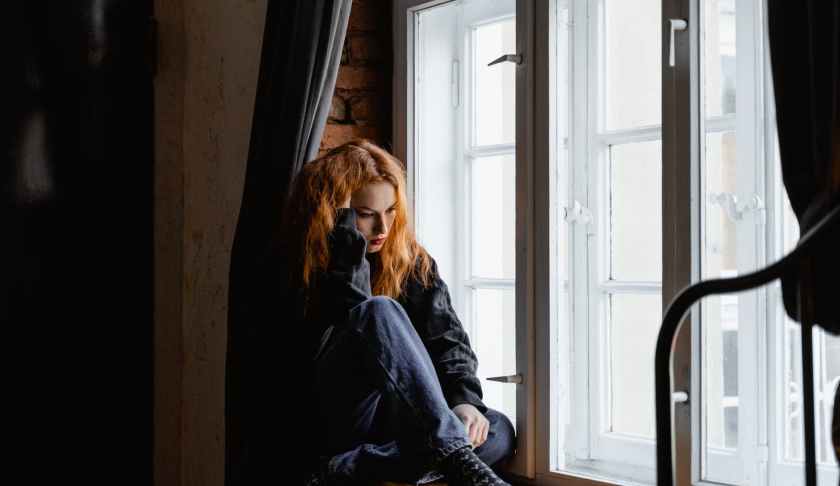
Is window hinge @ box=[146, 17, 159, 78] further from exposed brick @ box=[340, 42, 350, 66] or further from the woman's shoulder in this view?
the woman's shoulder

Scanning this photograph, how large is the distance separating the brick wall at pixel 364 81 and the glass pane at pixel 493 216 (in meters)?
0.34

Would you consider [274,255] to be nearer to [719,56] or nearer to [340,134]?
[340,134]

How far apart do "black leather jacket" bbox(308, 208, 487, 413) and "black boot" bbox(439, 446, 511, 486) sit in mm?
288

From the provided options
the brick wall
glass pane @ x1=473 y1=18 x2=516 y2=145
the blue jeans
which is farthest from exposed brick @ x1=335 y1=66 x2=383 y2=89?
the blue jeans

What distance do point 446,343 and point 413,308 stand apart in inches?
4.6

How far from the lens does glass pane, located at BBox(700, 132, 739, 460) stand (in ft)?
5.66

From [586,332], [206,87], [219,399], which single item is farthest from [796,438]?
[206,87]

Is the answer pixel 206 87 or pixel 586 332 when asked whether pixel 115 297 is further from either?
pixel 586 332

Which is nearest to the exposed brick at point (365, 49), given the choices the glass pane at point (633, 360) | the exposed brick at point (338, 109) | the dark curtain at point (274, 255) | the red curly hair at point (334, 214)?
the exposed brick at point (338, 109)

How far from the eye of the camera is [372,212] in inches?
86.0

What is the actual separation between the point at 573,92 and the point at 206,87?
125 centimetres

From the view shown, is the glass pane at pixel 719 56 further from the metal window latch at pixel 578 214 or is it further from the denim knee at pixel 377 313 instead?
the denim knee at pixel 377 313

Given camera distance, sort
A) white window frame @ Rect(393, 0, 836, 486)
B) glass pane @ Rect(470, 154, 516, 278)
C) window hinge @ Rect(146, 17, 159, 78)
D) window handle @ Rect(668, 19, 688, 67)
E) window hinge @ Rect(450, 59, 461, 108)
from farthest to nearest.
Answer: window hinge @ Rect(146, 17, 159, 78), window hinge @ Rect(450, 59, 461, 108), glass pane @ Rect(470, 154, 516, 278), window handle @ Rect(668, 19, 688, 67), white window frame @ Rect(393, 0, 836, 486)

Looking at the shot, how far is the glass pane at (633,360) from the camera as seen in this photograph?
1.94 metres
